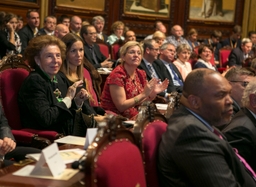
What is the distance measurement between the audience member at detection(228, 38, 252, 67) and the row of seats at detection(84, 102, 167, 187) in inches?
366

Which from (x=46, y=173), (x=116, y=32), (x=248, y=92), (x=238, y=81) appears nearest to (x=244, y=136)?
(x=248, y=92)

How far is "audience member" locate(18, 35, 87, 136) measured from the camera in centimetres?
382

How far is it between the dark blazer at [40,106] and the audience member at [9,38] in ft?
15.0

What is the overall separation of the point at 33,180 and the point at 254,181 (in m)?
1.18

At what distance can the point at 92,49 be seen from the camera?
28.7ft

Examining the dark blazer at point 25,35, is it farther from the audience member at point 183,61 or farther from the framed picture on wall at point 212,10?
the framed picture on wall at point 212,10

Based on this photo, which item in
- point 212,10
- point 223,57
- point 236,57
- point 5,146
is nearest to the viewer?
point 5,146

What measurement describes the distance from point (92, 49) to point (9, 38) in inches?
55.5

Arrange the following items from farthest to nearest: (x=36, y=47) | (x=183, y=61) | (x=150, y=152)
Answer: (x=183, y=61)
(x=36, y=47)
(x=150, y=152)

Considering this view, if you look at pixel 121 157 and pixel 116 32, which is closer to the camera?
pixel 121 157

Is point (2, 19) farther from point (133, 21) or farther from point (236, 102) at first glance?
point (236, 102)

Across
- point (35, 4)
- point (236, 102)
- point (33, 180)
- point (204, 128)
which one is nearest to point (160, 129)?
point (204, 128)

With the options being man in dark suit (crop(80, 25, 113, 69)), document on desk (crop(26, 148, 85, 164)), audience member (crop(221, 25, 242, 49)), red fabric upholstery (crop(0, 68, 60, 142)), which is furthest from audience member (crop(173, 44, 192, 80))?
document on desk (crop(26, 148, 85, 164))

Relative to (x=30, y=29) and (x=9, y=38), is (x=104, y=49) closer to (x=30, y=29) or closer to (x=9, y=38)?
(x=30, y=29)
